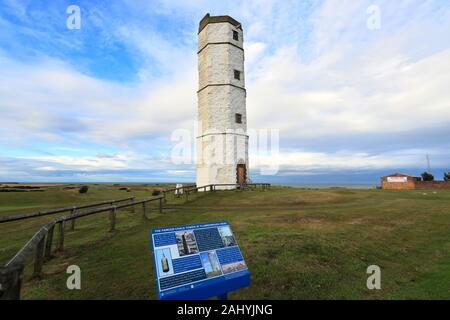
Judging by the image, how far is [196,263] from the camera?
3.82 metres

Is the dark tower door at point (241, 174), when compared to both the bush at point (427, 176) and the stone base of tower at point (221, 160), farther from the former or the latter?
the bush at point (427, 176)

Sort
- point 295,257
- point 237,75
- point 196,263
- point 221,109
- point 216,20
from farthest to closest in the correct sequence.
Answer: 1. point 237,75
2. point 216,20
3. point 221,109
4. point 295,257
5. point 196,263

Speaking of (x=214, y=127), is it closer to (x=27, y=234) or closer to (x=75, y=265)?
(x=27, y=234)

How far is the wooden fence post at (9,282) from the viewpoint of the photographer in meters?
2.64

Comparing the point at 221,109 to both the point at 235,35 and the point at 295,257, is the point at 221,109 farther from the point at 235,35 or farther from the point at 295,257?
the point at 295,257

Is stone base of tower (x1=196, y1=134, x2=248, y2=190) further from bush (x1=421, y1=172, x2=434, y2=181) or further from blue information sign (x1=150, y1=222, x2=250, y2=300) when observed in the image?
bush (x1=421, y1=172, x2=434, y2=181)

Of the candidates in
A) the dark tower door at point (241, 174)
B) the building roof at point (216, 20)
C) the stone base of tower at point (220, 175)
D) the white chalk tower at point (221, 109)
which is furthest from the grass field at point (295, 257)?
the building roof at point (216, 20)

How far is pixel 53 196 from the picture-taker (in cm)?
2627

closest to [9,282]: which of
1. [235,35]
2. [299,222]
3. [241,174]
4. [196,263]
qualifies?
[196,263]

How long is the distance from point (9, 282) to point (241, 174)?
26781 mm

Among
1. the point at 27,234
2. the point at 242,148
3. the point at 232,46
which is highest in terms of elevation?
the point at 232,46
